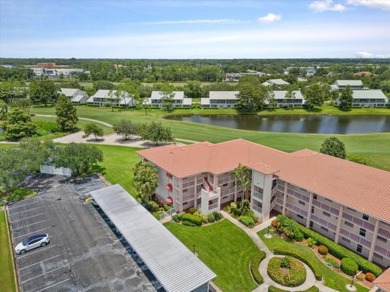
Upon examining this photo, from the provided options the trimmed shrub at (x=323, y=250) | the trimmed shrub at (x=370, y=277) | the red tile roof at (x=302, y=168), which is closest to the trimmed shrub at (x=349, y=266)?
the trimmed shrub at (x=370, y=277)

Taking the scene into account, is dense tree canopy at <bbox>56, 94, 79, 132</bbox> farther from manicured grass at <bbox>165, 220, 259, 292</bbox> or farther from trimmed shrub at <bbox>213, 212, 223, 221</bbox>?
trimmed shrub at <bbox>213, 212, 223, 221</bbox>

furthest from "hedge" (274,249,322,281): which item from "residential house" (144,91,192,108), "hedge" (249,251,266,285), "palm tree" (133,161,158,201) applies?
"residential house" (144,91,192,108)

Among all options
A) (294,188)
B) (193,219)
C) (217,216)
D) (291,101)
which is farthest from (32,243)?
(291,101)

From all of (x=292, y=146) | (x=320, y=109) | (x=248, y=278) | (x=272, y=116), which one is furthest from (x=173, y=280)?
(x=320, y=109)

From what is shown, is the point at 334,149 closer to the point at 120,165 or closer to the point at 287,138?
the point at 287,138

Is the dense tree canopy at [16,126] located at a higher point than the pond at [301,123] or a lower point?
higher

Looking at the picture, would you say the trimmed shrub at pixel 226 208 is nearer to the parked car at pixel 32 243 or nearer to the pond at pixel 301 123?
the parked car at pixel 32 243
